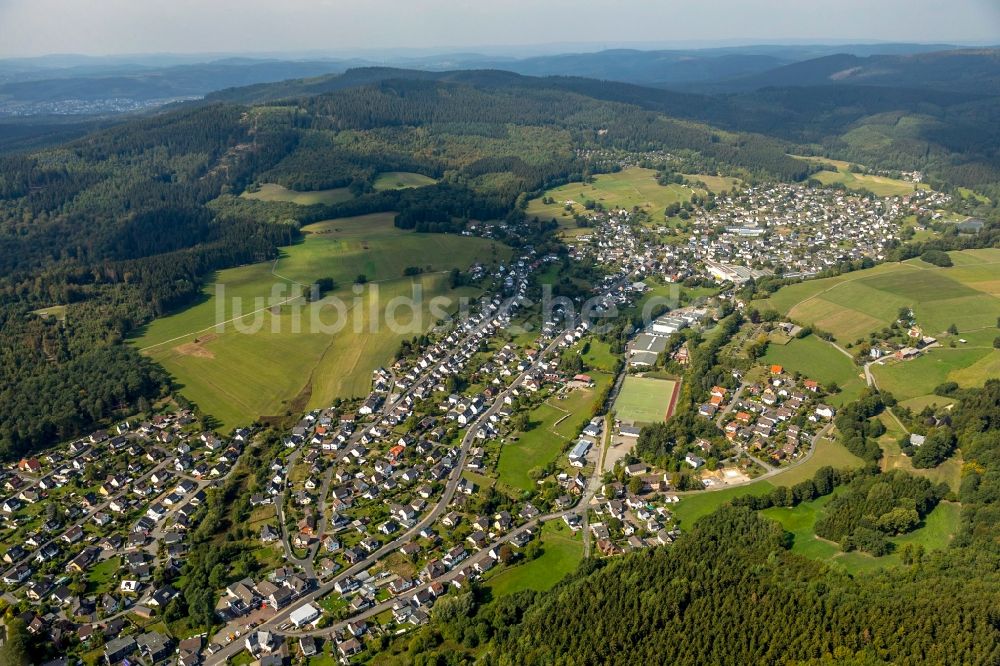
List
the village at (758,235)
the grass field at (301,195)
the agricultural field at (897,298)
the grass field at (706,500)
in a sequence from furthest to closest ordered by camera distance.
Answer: the grass field at (301,195), the village at (758,235), the agricultural field at (897,298), the grass field at (706,500)

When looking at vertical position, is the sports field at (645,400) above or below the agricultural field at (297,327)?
below

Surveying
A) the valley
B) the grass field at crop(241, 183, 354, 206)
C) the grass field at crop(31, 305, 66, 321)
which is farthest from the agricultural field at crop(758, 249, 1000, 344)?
the grass field at crop(31, 305, 66, 321)

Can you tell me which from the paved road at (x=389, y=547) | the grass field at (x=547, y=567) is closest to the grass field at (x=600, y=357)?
the paved road at (x=389, y=547)

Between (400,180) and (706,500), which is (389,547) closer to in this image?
(706,500)

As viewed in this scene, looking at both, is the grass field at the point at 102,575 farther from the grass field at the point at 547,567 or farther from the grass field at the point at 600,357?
the grass field at the point at 600,357

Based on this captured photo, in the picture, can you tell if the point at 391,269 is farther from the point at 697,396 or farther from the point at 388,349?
the point at 697,396

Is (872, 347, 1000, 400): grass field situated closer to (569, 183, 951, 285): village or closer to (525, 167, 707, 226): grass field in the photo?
(569, 183, 951, 285): village
